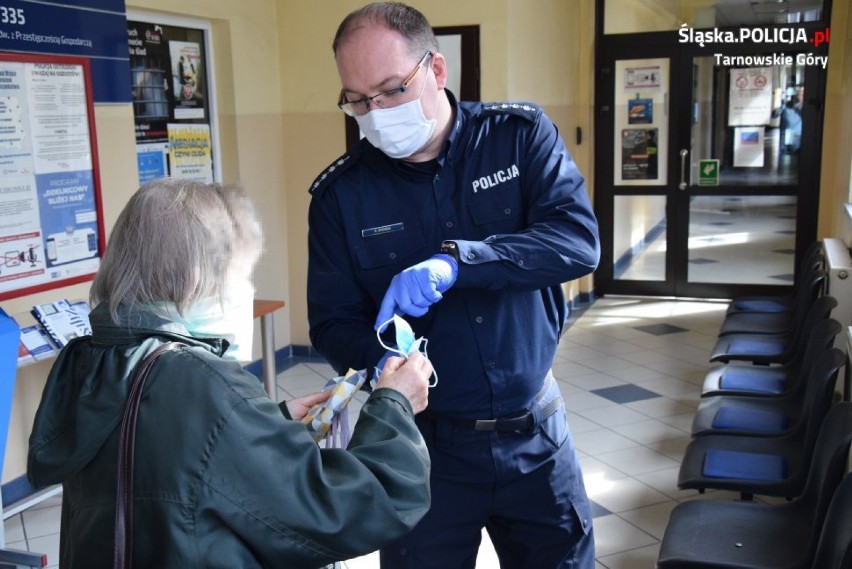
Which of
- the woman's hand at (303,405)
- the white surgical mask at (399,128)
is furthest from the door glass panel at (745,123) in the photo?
the woman's hand at (303,405)

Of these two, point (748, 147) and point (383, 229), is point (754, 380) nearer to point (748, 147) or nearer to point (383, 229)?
point (383, 229)

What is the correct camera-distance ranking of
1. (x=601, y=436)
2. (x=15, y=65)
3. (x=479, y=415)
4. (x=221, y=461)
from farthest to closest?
(x=601, y=436) → (x=15, y=65) → (x=479, y=415) → (x=221, y=461)

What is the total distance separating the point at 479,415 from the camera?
5.94ft

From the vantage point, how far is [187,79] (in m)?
4.96

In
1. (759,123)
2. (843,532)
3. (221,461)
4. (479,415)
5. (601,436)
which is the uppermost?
(759,123)

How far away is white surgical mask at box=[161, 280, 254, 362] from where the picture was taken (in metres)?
1.25

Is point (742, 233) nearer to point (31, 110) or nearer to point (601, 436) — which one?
point (601, 436)

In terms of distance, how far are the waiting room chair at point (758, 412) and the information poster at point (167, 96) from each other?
2.90 m

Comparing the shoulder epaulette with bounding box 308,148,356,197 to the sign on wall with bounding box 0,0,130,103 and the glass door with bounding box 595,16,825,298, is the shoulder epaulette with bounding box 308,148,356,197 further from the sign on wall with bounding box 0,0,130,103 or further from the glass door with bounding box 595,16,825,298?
the glass door with bounding box 595,16,825,298

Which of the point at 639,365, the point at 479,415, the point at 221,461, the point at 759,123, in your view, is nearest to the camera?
the point at 221,461

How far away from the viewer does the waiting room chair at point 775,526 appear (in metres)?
2.12

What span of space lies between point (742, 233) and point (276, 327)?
3996 millimetres

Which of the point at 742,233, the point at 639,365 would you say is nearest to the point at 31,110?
the point at 639,365

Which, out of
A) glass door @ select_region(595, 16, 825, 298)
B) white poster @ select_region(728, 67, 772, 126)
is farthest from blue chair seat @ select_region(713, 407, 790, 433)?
white poster @ select_region(728, 67, 772, 126)
